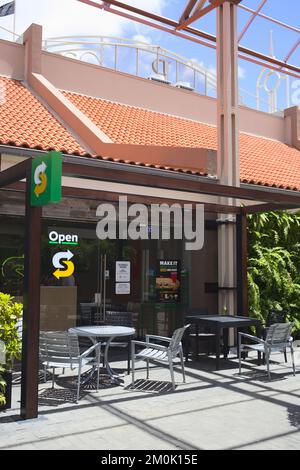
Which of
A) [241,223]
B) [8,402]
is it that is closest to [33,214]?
[8,402]

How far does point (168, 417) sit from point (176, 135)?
398 inches

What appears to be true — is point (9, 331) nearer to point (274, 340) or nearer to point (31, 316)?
point (31, 316)

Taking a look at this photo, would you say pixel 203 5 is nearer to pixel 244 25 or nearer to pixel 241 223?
pixel 244 25

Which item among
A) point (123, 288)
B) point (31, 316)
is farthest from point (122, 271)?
point (31, 316)

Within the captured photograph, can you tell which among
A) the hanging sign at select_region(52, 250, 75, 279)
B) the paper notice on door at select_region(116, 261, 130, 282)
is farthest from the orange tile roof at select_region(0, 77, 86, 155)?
the paper notice on door at select_region(116, 261, 130, 282)

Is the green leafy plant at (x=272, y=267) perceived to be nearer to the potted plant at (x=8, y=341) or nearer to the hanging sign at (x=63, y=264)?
the hanging sign at (x=63, y=264)

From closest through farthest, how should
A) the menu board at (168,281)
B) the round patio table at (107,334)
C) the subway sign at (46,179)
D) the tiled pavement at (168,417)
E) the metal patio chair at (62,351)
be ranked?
the tiled pavement at (168,417) < the subway sign at (46,179) < the metal patio chair at (62,351) < the round patio table at (107,334) < the menu board at (168,281)

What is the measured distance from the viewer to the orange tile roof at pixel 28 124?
963 cm

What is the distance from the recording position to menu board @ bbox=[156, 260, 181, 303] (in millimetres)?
11488

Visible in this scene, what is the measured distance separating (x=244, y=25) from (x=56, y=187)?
11686 mm

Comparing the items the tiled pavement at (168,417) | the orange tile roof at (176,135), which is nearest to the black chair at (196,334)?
the tiled pavement at (168,417)

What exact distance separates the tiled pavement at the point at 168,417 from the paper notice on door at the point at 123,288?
128 inches

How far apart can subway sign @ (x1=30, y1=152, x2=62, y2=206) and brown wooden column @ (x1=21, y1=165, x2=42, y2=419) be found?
6.8 inches

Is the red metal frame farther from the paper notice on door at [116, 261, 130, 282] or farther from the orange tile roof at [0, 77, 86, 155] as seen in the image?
the paper notice on door at [116, 261, 130, 282]
